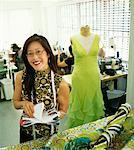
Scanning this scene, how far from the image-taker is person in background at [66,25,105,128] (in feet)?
5.37

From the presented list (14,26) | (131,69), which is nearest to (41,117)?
(131,69)

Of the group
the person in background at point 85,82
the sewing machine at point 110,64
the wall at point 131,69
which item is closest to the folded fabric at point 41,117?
the wall at point 131,69

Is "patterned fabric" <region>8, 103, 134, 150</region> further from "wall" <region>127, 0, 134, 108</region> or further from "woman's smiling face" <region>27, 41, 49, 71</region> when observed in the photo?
"woman's smiling face" <region>27, 41, 49, 71</region>

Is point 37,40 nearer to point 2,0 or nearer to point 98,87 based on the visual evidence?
point 98,87

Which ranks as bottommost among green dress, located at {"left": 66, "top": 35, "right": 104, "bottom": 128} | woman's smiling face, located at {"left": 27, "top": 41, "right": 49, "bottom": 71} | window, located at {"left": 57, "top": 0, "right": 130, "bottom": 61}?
green dress, located at {"left": 66, "top": 35, "right": 104, "bottom": 128}

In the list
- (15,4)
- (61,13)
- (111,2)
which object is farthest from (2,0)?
(111,2)

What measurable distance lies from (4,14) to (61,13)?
4.36ft

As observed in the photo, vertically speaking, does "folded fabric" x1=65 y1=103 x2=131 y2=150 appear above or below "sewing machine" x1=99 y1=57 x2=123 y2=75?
below

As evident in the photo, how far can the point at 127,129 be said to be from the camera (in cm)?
89

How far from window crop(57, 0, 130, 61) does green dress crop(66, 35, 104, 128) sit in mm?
528

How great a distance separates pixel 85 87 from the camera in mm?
1690

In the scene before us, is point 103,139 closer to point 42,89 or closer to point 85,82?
point 42,89

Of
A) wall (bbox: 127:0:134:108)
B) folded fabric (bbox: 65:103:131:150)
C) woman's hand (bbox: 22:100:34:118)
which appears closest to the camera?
folded fabric (bbox: 65:103:131:150)

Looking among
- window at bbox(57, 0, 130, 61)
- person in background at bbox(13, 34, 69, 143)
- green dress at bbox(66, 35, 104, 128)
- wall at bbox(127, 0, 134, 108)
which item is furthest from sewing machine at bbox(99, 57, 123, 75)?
person in background at bbox(13, 34, 69, 143)
